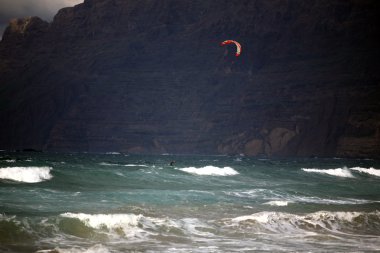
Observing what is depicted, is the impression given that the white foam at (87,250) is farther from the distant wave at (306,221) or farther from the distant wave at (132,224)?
the distant wave at (306,221)

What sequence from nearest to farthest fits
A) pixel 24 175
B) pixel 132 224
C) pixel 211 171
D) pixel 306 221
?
pixel 132 224 → pixel 306 221 → pixel 24 175 → pixel 211 171

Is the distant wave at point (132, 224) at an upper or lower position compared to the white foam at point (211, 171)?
upper

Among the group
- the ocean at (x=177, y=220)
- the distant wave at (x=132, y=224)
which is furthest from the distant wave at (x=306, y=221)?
the distant wave at (x=132, y=224)

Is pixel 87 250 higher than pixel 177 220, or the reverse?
pixel 87 250

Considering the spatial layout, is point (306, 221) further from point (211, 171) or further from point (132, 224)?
point (211, 171)

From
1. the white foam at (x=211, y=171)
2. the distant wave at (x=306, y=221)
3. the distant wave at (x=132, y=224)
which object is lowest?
the white foam at (x=211, y=171)

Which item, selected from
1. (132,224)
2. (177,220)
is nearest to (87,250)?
(132,224)

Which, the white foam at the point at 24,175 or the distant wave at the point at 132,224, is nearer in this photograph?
the distant wave at the point at 132,224

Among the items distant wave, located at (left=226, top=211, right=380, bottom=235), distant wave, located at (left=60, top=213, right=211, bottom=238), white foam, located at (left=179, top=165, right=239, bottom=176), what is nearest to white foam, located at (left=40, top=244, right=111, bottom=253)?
distant wave, located at (left=60, top=213, right=211, bottom=238)

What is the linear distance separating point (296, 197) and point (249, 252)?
54.8 feet

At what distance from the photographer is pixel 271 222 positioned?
24953 millimetres

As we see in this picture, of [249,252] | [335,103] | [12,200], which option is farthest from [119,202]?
[335,103]

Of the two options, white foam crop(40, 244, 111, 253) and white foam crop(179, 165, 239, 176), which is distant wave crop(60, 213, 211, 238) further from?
white foam crop(179, 165, 239, 176)

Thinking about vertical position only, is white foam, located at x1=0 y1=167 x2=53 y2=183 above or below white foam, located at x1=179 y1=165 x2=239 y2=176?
above
